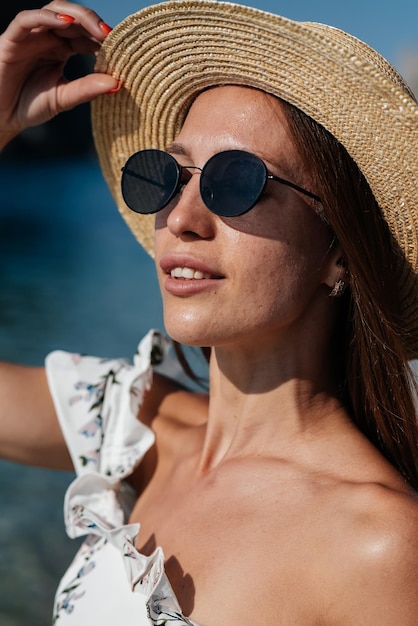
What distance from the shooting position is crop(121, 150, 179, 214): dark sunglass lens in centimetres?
207

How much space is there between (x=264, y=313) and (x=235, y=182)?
298 millimetres

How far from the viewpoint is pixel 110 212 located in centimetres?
873

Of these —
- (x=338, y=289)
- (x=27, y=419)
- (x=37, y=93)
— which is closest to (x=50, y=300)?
(x=27, y=419)

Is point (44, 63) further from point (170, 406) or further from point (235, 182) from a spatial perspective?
point (170, 406)

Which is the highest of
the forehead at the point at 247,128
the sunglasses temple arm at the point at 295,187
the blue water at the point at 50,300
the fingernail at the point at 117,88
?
the fingernail at the point at 117,88

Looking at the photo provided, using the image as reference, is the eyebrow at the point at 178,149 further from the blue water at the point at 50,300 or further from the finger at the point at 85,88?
the blue water at the point at 50,300

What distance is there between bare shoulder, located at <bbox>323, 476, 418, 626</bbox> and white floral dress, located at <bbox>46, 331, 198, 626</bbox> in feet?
1.15

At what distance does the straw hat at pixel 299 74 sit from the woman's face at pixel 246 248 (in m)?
0.09

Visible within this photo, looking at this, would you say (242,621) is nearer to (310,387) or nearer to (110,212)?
(310,387)

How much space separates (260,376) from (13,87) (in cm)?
106

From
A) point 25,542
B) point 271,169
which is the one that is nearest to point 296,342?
point 271,169

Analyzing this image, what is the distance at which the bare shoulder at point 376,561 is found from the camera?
166cm

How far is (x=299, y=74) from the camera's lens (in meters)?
1.89

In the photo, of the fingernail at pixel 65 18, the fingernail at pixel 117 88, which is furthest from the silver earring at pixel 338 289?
the fingernail at pixel 65 18
